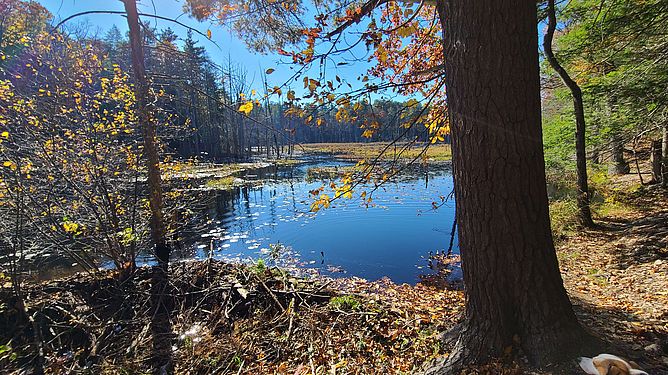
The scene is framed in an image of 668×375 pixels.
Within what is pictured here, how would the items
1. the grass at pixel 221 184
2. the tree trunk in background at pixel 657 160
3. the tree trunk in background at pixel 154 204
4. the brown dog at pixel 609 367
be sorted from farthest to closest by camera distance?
the grass at pixel 221 184 → the tree trunk in background at pixel 657 160 → the tree trunk in background at pixel 154 204 → the brown dog at pixel 609 367

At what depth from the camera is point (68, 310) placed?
454cm

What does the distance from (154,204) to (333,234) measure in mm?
5623

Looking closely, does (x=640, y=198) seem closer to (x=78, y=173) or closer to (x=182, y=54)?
(x=182, y=54)

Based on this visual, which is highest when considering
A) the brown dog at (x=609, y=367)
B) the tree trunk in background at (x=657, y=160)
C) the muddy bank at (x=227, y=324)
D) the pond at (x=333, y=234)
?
the tree trunk in background at (x=657, y=160)

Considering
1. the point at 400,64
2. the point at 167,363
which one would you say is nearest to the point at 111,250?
the point at 167,363

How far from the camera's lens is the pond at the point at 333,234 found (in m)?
8.08

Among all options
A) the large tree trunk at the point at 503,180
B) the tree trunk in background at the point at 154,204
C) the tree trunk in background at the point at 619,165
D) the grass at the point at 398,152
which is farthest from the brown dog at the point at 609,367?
the tree trunk in background at the point at 619,165

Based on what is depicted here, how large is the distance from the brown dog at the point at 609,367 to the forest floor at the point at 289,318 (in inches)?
3.6

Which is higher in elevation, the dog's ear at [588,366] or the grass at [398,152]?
the grass at [398,152]

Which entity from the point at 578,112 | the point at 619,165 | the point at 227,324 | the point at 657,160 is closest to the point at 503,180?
the point at 227,324

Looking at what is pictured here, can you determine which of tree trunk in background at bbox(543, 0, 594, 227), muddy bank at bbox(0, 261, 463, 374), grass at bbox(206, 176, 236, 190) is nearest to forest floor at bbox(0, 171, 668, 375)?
muddy bank at bbox(0, 261, 463, 374)

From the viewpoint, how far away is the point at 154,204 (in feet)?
21.3

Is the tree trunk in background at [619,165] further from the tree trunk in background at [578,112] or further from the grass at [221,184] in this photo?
the grass at [221,184]

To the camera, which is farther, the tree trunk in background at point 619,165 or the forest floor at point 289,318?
the tree trunk in background at point 619,165
